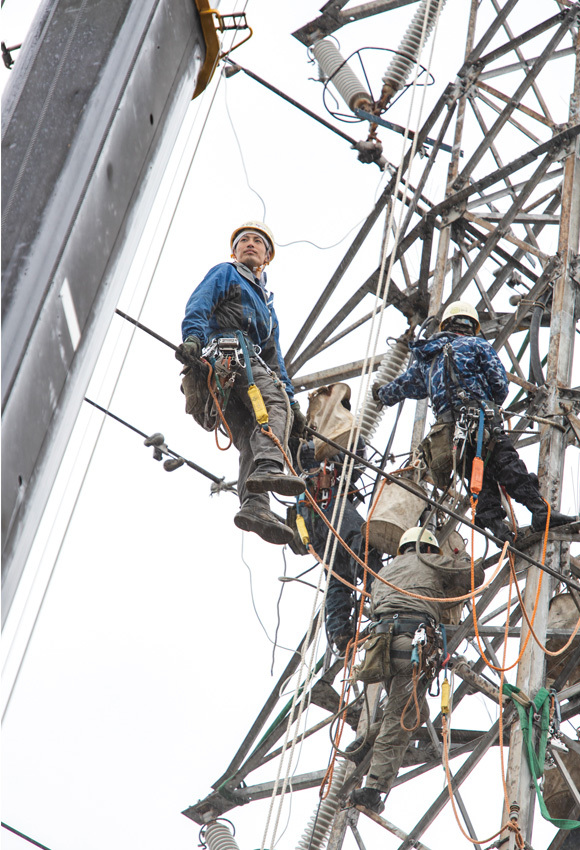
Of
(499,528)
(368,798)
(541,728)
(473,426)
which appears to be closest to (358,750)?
(368,798)

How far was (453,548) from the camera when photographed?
8.89 meters

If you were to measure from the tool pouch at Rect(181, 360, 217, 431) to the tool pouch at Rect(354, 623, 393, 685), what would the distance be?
1902mm

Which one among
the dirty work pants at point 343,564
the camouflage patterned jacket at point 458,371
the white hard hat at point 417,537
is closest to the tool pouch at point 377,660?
the white hard hat at point 417,537

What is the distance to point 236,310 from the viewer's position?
775 centimetres

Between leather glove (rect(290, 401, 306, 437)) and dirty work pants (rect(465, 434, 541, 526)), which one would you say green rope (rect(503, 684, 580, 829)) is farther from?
leather glove (rect(290, 401, 306, 437))

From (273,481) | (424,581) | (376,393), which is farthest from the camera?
(376,393)

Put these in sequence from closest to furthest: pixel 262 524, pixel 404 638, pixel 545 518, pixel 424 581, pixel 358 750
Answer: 1. pixel 262 524
2. pixel 545 518
3. pixel 404 638
4. pixel 424 581
5. pixel 358 750

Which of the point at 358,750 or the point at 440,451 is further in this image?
the point at 358,750

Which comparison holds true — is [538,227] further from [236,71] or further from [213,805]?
[213,805]

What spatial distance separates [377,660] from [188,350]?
2.57 meters

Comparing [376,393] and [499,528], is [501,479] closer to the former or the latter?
[499,528]

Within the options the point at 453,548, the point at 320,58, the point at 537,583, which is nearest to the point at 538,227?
the point at 320,58

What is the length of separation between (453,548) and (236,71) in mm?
4967

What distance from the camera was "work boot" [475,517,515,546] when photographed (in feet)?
A: 26.5
